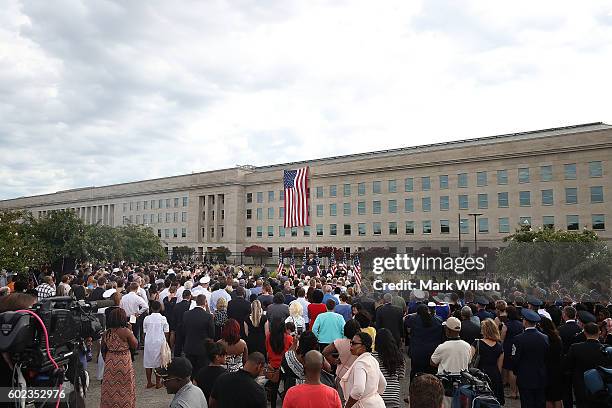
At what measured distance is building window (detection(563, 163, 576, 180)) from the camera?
50.2 meters

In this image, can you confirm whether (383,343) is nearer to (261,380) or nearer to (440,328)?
(261,380)

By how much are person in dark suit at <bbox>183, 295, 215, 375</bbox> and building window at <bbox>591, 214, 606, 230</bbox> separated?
167ft

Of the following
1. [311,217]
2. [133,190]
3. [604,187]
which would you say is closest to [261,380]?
[604,187]

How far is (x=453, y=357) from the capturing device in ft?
22.6

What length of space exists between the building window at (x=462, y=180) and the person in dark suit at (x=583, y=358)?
173 feet

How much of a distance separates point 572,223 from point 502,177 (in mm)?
9094

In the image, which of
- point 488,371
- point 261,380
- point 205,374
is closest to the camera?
point 261,380

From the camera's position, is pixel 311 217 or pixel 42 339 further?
pixel 311 217

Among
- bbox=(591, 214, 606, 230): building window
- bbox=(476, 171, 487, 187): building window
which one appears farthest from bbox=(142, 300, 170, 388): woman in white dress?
bbox=(476, 171, 487, 187): building window

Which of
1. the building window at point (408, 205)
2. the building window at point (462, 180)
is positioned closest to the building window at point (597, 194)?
the building window at point (462, 180)

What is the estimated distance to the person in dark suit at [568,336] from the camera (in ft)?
26.4

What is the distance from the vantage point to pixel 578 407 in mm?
6824

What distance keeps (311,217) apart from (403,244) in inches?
654

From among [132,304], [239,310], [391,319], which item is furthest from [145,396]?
[391,319]
